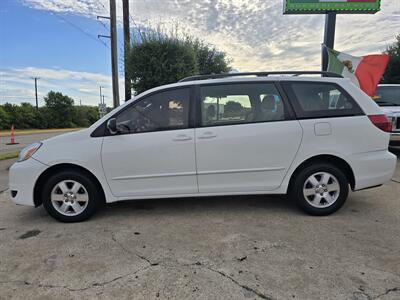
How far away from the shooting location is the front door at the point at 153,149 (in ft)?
11.7

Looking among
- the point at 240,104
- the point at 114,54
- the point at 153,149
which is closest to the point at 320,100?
the point at 240,104

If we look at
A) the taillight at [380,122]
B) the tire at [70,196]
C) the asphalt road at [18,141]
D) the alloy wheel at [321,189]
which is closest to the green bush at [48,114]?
the asphalt road at [18,141]

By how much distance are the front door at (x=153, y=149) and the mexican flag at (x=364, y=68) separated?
5.48m

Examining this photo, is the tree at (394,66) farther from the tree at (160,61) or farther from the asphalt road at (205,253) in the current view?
the asphalt road at (205,253)

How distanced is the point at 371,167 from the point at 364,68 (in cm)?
456

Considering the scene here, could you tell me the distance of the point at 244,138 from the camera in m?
3.58

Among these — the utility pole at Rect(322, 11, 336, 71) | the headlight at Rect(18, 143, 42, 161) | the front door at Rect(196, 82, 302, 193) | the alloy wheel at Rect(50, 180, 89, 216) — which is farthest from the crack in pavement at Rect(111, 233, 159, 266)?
the utility pole at Rect(322, 11, 336, 71)

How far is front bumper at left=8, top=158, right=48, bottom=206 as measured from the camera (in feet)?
11.6

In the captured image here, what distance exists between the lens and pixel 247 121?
3645mm

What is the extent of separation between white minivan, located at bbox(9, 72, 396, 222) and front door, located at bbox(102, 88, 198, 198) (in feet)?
0.04

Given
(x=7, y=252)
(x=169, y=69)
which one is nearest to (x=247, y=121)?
(x=7, y=252)

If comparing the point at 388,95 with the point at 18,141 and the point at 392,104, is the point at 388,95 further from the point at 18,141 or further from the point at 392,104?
the point at 18,141

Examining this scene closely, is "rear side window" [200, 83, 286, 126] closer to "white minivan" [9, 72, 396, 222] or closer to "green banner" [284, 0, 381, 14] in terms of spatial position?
"white minivan" [9, 72, 396, 222]

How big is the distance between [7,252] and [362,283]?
341 cm
